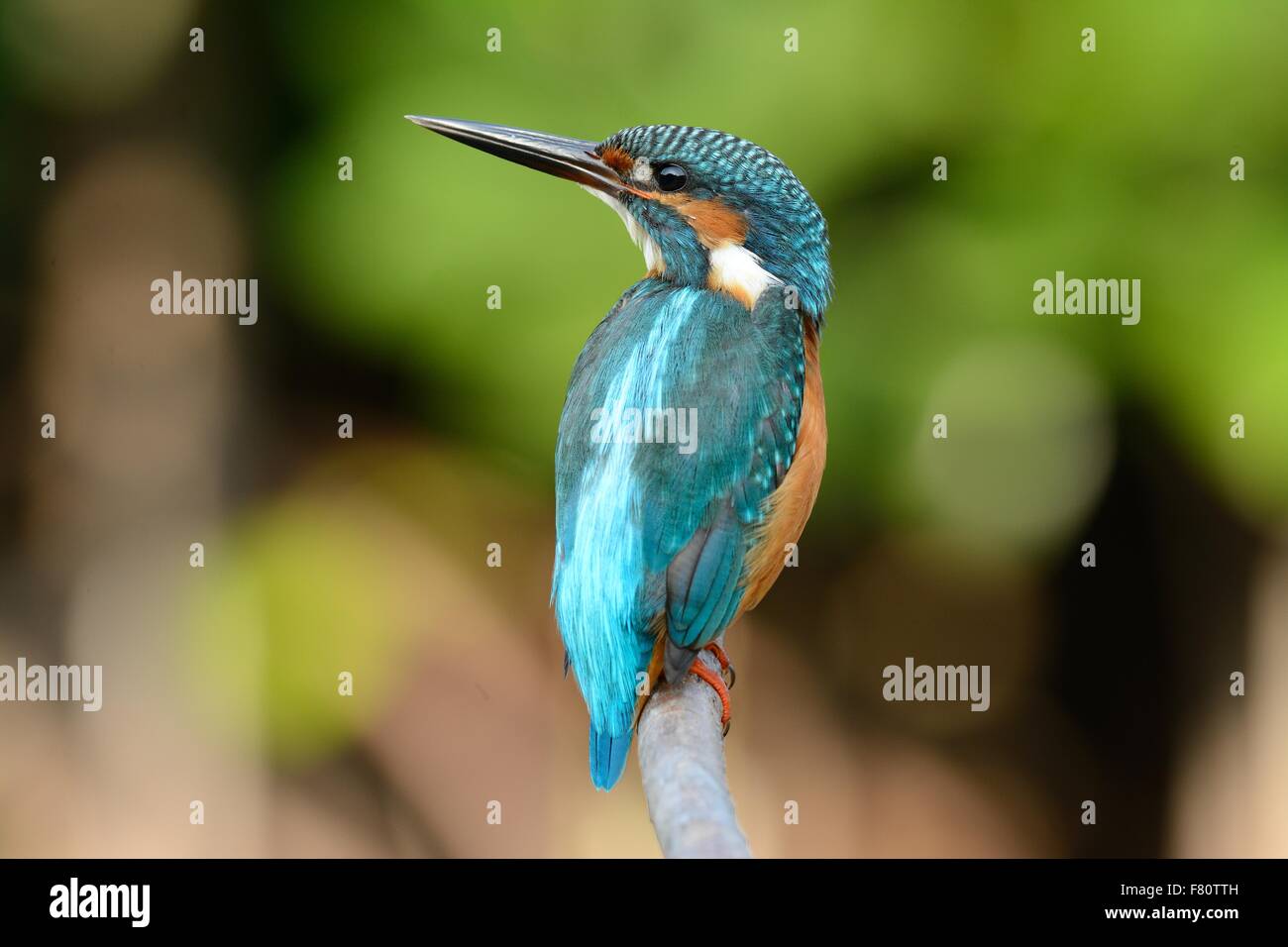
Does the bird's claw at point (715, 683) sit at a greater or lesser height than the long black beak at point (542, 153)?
lesser

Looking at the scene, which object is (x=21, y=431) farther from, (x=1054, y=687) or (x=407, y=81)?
(x=1054, y=687)

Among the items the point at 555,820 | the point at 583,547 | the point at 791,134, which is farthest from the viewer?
the point at 555,820

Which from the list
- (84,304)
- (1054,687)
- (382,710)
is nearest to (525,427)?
(382,710)

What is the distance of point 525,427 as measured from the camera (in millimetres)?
4023

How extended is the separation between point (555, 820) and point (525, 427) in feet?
4.13

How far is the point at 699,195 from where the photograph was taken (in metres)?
2.51

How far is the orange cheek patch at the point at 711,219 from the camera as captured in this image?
2.51 meters
